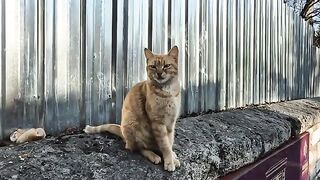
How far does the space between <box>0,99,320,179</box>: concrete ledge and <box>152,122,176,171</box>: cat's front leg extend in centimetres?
5

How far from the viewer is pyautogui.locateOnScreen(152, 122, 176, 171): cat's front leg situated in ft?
6.96

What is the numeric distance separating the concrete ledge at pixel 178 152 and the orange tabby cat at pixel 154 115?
0.07m

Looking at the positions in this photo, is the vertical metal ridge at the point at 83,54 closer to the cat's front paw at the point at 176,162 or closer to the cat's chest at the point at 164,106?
the cat's chest at the point at 164,106

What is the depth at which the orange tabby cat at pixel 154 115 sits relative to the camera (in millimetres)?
2162

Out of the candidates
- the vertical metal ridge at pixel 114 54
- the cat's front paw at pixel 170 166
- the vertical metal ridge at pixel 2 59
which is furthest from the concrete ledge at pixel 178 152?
the vertical metal ridge at pixel 114 54

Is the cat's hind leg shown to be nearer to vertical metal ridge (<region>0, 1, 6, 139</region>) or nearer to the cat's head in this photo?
the cat's head

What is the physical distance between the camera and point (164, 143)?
2.18 metres

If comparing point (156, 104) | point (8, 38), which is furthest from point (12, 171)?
point (156, 104)

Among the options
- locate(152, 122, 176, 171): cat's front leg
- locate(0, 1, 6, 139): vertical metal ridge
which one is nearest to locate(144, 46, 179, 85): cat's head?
locate(152, 122, 176, 171): cat's front leg

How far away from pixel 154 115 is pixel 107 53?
1.80 feet

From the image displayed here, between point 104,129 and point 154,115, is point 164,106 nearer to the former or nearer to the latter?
point 154,115

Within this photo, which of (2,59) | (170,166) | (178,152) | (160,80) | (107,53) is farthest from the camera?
(107,53)

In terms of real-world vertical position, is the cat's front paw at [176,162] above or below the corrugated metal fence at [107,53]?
below

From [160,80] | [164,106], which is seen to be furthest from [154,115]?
[160,80]
